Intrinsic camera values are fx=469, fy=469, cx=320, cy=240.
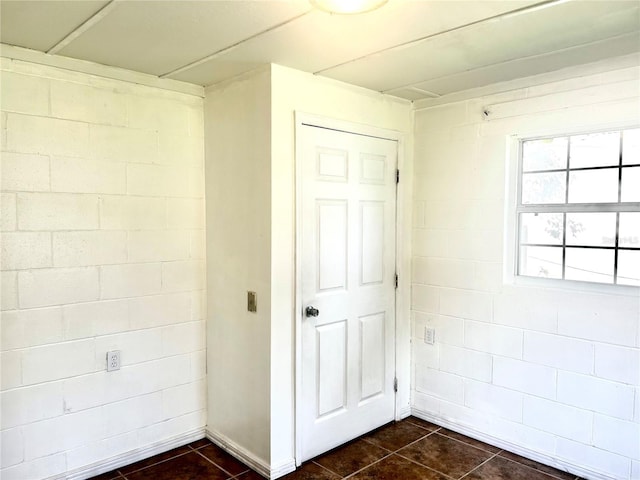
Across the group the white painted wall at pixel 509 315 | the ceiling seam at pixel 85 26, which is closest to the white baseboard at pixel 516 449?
the white painted wall at pixel 509 315

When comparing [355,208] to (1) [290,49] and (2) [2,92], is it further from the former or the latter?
(2) [2,92]

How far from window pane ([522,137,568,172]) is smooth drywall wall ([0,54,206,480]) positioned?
208 cm

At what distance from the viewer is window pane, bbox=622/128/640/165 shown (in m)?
2.52

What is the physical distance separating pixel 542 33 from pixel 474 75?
2.10 ft

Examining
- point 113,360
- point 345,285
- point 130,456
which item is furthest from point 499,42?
point 130,456

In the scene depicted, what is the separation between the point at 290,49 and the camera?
2326mm

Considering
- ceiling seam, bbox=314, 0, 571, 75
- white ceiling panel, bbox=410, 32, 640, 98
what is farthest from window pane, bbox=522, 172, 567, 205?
ceiling seam, bbox=314, 0, 571, 75

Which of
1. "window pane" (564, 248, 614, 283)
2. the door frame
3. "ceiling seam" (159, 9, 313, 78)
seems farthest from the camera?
the door frame

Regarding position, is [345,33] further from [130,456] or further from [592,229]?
[130,456]

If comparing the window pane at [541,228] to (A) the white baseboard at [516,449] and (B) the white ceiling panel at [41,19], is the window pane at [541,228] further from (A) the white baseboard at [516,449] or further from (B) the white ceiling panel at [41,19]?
(B) the white ceiling panel at [41,19]

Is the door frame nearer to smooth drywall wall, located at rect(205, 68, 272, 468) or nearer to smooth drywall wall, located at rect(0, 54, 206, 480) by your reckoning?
smooth drywall wall, located at rect(205, 68, 272, 468)

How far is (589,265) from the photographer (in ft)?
8.81

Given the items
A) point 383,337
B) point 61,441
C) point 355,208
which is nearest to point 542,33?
point 355,208

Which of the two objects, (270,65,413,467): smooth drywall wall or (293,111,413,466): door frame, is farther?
(293,111,413,466): door frame
